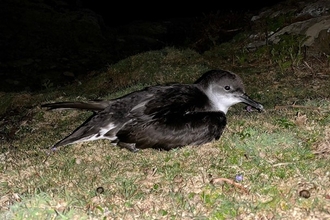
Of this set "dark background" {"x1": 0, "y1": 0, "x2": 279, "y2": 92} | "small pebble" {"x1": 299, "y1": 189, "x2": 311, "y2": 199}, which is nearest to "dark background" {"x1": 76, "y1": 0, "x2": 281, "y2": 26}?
"dark background" {"x1": 0, "y1": 0, "x2": 279, "y2": 92}

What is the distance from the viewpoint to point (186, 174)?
4.86 metres

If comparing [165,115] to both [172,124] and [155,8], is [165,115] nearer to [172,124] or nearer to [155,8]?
[172,124]

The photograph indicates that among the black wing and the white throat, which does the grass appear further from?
the white throat

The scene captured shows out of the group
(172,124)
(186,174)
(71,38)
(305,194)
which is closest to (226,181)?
(186,174)

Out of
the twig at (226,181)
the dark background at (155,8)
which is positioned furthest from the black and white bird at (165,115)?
the dark background at (155,8)

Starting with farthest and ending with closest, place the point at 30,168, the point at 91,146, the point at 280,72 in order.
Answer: the point at 280,72
the point at 91,146
the point at 30,168

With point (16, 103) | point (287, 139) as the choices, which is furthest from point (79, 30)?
point (287, 139)

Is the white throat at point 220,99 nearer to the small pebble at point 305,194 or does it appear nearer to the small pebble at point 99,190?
the small pebble at point 305,194

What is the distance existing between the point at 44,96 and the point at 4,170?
503 centimetres

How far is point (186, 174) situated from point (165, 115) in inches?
40.0

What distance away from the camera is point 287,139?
554 centimetres

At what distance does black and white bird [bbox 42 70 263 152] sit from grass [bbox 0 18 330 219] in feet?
0.59

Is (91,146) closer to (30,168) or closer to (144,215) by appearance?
(30,168)

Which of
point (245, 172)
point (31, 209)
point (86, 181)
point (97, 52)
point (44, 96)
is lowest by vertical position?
point (97, 52)
